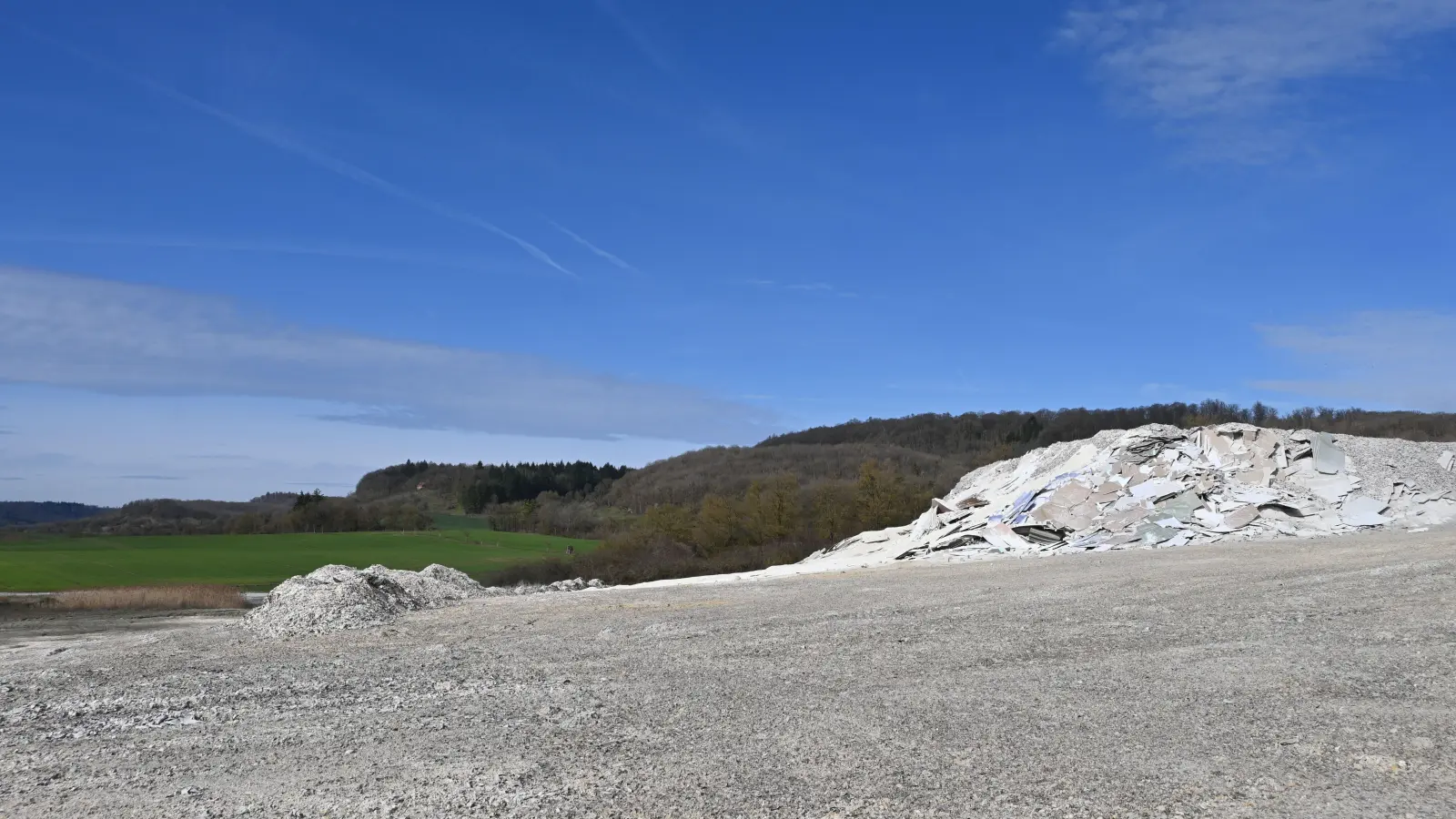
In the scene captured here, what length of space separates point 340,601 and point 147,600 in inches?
554

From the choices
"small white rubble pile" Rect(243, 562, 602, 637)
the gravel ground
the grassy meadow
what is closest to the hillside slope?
the grassy meadow

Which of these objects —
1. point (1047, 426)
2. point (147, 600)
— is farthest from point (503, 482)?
point (147, 600)

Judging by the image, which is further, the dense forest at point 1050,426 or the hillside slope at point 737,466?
the hillside slope at point 737,466

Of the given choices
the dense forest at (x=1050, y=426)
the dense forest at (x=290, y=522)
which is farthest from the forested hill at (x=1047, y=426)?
the dense forest at (x=290, y=522)

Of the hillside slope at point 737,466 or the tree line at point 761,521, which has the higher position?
the hillside slope at point 737,466

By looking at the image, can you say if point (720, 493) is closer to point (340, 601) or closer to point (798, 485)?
point (798, 485)

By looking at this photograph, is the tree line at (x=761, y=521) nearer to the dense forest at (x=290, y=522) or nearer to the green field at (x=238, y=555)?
the green field at (x=238, y=555)

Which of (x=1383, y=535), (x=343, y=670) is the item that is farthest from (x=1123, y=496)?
(x=343, y=670)

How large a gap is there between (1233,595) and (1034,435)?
89.5m

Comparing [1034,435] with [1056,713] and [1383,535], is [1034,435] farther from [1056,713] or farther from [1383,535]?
[1056,713]

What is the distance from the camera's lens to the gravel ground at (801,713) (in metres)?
6.76

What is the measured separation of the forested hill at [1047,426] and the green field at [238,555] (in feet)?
97.8

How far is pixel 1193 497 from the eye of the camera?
26750mm

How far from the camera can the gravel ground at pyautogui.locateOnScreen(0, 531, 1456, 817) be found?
22.2 feet
